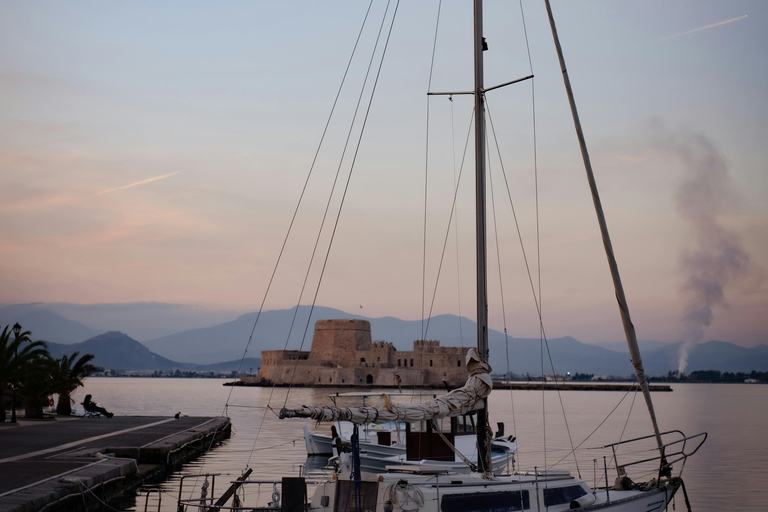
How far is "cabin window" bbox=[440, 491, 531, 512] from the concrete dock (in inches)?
228

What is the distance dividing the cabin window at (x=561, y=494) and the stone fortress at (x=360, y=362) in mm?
73308

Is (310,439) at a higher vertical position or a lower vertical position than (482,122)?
lower

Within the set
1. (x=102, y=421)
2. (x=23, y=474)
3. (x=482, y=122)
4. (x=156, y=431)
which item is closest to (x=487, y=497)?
(x=482, y=122)

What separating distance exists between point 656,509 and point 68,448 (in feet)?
42.2

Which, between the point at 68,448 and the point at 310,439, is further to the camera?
the point at 310,439

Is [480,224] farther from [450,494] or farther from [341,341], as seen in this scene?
[341,341]

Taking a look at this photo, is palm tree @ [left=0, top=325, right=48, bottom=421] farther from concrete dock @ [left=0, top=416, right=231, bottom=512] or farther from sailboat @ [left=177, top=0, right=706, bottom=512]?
sailboat @ [left=177, top=0, right=706, bottom=512]

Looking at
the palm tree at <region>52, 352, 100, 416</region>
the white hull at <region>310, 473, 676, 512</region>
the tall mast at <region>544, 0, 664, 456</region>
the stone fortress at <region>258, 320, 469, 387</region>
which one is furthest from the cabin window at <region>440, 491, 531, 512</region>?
the stone fortress at <region>258, 320, 469, 387</region>

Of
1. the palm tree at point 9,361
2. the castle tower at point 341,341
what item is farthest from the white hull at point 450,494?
the castle tower at point 341,341

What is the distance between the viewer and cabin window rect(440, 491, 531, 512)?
8664mm

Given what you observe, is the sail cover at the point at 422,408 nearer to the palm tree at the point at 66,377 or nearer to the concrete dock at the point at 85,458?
the concrete dock at the point at 85,458

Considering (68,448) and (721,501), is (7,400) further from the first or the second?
(721,501)

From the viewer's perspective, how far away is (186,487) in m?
17.2

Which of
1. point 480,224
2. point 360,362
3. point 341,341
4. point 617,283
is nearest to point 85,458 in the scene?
point 480,224
